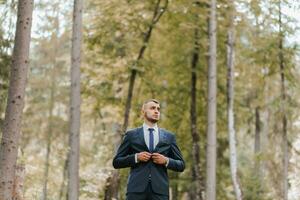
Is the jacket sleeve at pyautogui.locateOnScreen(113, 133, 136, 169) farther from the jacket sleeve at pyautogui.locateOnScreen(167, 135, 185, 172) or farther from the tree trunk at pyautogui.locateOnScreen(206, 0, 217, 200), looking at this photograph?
the tree trunk at pyautogui.locateOnScreen(206, 0, 217, 200)

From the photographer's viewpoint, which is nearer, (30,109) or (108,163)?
(108,163)

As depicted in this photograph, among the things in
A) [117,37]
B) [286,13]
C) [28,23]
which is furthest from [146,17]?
[28,23]

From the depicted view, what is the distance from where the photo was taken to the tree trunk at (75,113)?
1322 cm

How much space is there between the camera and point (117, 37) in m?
17.7

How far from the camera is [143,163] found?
5617 mm

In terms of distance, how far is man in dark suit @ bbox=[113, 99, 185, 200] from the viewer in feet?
18.4

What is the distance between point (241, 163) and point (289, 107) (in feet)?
78.9

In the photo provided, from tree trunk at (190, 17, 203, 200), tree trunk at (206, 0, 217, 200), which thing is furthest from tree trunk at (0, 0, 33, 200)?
tree trunk at (190, 17, 203, 200)

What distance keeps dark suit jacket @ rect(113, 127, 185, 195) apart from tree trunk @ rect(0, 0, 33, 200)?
3413mm

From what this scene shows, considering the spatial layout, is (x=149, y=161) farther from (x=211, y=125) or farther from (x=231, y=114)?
(x=231, y=114)

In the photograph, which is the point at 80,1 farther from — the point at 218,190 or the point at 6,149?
the point at 218,190

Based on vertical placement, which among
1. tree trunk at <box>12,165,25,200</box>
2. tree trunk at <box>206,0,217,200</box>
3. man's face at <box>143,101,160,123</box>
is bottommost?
tree trunk at <box>12,165,25,200</box>

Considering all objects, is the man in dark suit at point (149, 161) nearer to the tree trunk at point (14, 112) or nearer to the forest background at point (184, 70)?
the tree trunk at point (14, 112)

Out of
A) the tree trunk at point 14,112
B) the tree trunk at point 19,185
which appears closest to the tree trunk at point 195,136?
the tree trunk at point 19,185
